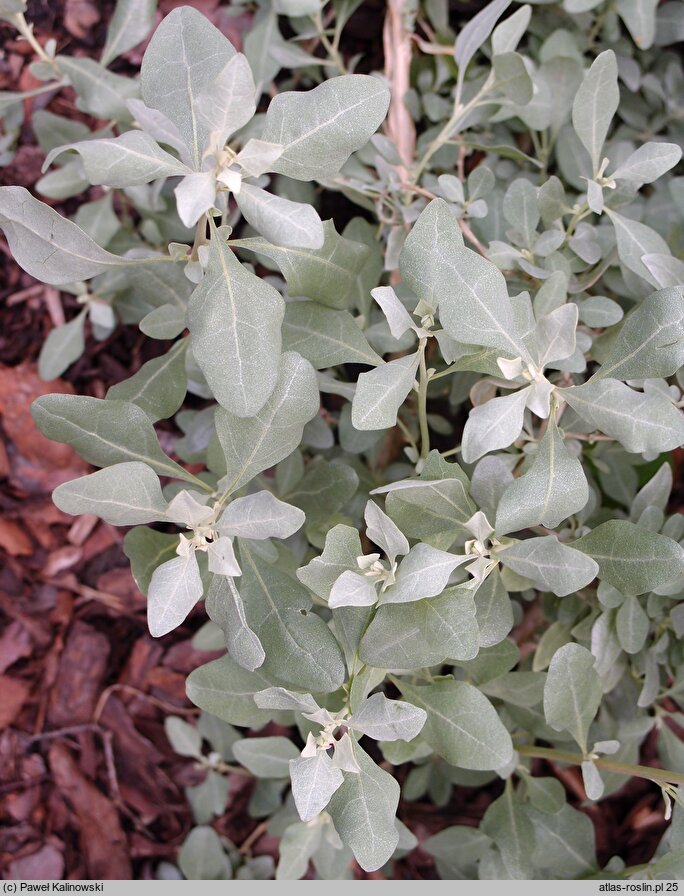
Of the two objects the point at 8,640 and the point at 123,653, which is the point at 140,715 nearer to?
the point at 123,653

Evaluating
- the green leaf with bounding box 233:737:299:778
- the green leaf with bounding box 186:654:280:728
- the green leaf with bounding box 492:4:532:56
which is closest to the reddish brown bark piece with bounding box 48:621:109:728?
the green leaf with bounding box 233:737:299:778

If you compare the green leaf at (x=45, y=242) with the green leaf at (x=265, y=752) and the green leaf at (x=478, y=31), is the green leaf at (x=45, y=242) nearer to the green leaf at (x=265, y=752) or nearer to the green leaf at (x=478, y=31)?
the green leaf at (x=478, y=31)

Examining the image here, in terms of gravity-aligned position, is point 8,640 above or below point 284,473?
below

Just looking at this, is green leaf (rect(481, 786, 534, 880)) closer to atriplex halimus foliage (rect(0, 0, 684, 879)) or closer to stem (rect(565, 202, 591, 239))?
atriplex halimus foliage (rect(0, 0, 684, 879))

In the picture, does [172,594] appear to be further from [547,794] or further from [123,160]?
[547,794]

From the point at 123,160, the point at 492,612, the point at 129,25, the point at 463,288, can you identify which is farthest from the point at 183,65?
the point at 492,612

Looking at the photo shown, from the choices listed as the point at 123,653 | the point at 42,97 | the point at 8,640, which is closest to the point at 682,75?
the point at 42,97
